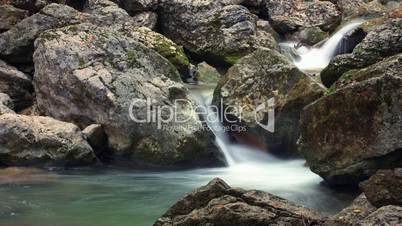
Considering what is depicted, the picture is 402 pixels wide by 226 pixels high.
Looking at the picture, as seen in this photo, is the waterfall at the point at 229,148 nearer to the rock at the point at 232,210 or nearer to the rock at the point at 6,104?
the rock at the point at 6,104

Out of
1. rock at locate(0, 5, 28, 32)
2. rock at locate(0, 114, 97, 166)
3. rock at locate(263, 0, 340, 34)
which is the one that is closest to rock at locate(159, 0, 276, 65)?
rock at locate(263, 0, 340, 34)

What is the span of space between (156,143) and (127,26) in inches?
230

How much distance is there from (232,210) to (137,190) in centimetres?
416

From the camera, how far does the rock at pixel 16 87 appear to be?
12.5 meters

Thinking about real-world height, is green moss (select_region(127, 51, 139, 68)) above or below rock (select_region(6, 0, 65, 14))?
below

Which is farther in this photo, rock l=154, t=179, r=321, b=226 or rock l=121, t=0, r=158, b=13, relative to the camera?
rock l=121, t=0, r=158, b=13

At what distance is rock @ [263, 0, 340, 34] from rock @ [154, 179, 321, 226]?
15.9m

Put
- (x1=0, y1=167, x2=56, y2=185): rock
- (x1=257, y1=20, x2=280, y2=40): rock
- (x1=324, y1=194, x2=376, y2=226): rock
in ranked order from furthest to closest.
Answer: (x1=257, y1=20, x2=280, y2=40): rock → (x1=0, y1=167, x2=56, y2=185): rock → (x1=324, y1=194, x2=376, y2=226): rock

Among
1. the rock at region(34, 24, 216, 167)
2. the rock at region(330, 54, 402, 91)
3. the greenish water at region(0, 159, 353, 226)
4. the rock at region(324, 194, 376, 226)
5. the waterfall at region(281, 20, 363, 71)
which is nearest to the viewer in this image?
the rock at region(324, 194, 376, 226)

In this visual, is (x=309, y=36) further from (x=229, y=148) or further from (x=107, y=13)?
(x=229, y=148)

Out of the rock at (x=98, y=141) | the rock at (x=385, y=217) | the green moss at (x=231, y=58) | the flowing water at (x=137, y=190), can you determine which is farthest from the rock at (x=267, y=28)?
the rock at (x=385, y=217)

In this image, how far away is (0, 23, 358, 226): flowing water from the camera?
275 inches

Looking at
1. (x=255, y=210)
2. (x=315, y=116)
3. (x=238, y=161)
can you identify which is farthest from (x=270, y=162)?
(x=255, y=210)
